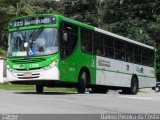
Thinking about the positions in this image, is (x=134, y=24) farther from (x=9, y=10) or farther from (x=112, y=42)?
(x=112, y=42)

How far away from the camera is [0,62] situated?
4784cm

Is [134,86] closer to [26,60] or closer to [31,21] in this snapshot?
[31,21]

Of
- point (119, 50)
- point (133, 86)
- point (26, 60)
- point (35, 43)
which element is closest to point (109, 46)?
point (119, 50)

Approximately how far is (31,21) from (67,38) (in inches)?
67.8

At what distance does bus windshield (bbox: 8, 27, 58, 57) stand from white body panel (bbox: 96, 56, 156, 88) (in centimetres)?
408

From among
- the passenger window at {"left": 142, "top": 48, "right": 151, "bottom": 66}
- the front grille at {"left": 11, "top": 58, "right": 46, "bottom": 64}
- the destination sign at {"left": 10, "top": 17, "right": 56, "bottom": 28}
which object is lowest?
the front grille at {"left": 11, "top": 58, "right": 46, "bottom": 64}

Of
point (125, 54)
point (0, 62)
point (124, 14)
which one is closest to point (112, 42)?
point (125, 54)

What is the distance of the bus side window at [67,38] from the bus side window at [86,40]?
0.72 meters

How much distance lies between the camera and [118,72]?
25344mm

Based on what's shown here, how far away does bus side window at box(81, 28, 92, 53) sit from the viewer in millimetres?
21058

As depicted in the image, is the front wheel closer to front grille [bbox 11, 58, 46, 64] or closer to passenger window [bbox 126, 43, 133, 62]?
passenger window [bbox 126, 43, 133, 62]

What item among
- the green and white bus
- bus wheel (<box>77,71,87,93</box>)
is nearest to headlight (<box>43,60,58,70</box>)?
the green and white bus

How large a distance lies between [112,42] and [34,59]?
6.43 m

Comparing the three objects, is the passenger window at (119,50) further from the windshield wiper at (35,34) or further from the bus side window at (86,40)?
the windshield wiper at (35,34)
